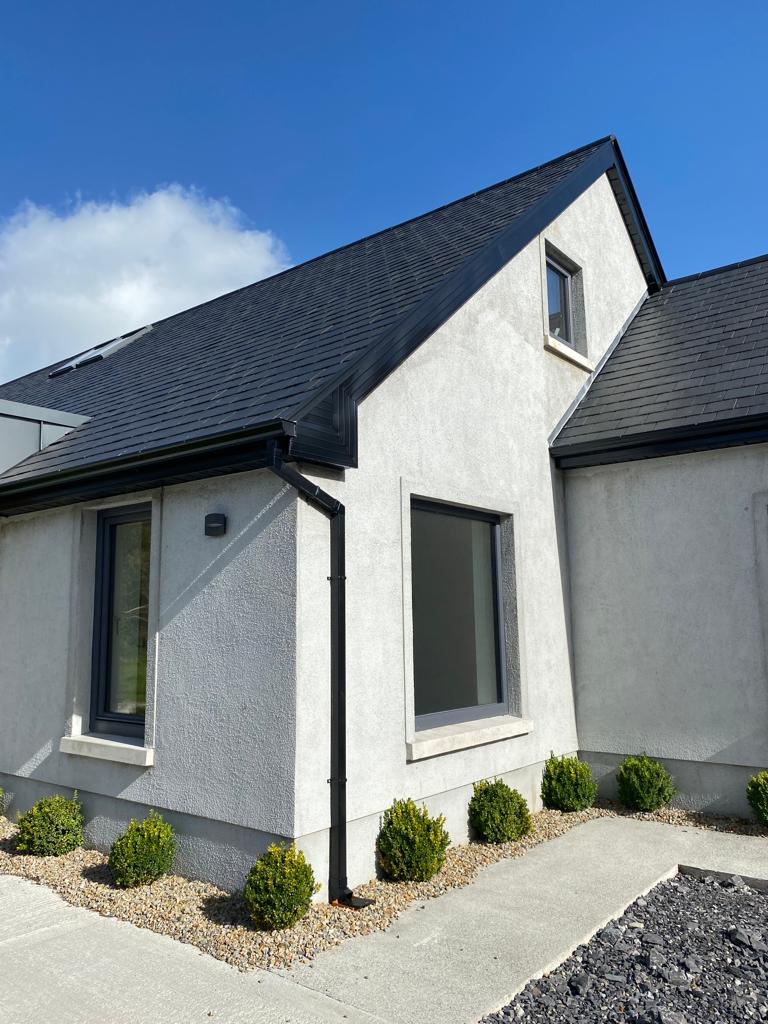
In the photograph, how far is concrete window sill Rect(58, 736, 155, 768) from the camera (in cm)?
602

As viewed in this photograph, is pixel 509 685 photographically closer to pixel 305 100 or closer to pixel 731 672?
pixel 731 672

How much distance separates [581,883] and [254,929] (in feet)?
8.56

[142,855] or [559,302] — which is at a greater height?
[559,302]

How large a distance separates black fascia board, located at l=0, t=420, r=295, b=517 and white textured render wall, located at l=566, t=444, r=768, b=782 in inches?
191

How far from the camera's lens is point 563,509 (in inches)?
352

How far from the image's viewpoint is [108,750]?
20.7 feet

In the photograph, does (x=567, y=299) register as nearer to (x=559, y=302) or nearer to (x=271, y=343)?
(x=559, y=302)

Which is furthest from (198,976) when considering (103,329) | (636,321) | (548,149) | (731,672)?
(103,329)

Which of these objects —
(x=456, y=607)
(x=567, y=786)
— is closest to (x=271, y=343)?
(x=456, y=607)

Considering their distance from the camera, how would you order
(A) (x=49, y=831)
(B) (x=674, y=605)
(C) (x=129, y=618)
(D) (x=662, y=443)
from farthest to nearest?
(D) (x=662, y=443), (B) (x=674, y=605), (C) (x=129, y=618), (A) (x=49, y=831)

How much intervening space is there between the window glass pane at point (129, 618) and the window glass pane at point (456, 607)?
2688 millimetres

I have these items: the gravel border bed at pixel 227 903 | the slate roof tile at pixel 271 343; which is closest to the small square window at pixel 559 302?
the slate roof tile at pixel 271 343

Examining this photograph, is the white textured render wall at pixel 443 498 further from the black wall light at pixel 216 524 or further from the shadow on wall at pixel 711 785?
the shadow on wall at pixel 711 785

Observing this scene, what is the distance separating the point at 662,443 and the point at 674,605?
6.04ft
